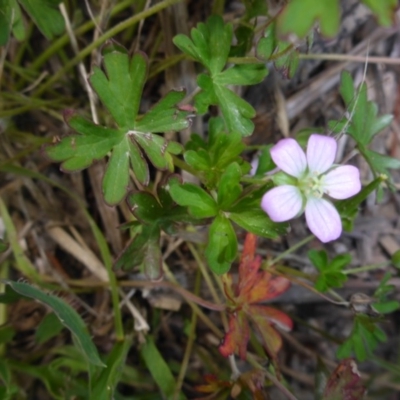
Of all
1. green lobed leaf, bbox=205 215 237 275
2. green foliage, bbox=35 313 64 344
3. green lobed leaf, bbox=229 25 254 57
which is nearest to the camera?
green lobed leaf, bbox=205 215 237 275

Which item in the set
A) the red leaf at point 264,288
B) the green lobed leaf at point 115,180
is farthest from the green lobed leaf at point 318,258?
the green lobed leaf at point 115,180

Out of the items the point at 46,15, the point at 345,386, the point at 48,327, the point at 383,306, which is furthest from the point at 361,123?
the point at 48,327

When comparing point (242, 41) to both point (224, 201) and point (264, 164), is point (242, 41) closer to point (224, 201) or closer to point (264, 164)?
point (264, 164)

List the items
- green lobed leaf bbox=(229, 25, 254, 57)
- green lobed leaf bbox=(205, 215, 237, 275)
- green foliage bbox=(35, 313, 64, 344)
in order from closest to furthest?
1. green lobed leaf bbox=(205, 215, 237, 275)
2. green lobed leaf bbox=(229, 25, 254, 57)
3. green foliage bbox=(35, 313, 64, 344)

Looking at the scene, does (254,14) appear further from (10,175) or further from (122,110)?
(10,175)

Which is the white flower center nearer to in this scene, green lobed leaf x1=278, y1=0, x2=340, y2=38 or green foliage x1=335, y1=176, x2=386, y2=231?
green foliage x1=335, y1=176, x2=386, y2=231

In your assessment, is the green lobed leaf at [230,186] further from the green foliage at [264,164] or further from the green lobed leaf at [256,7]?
the green lobed leaf at [256,7]

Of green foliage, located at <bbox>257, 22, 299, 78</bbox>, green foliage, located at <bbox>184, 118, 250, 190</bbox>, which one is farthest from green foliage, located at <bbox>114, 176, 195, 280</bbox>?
green foliage, located at <bbox>257, 22, 299, 78</bbox>
